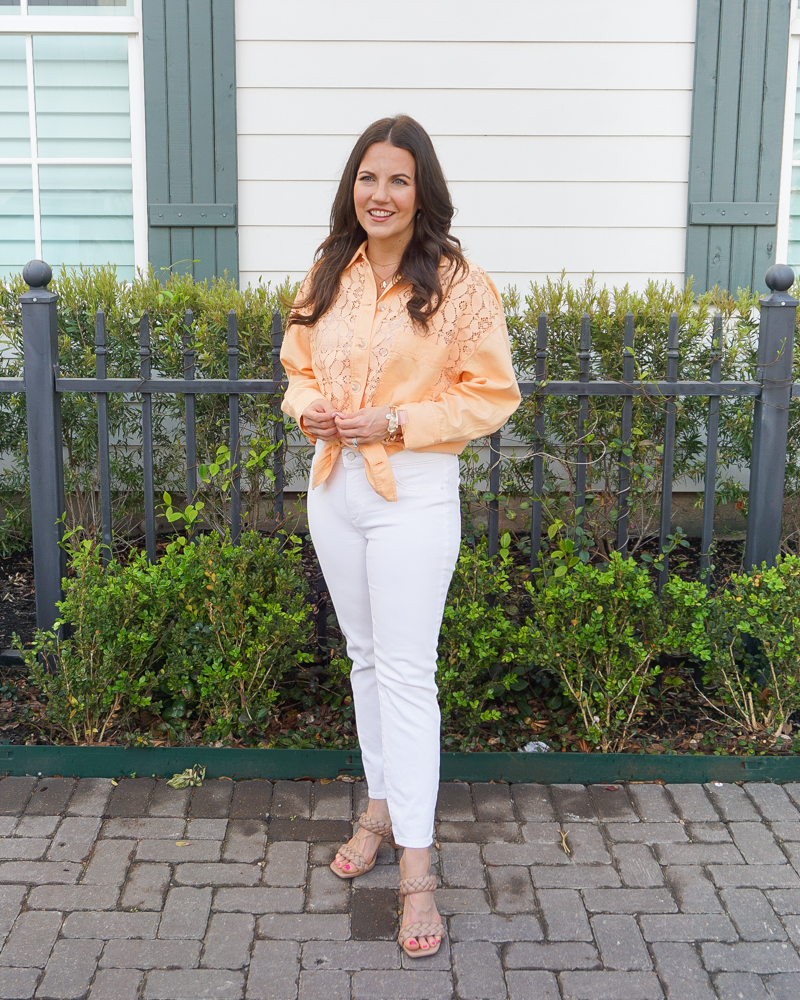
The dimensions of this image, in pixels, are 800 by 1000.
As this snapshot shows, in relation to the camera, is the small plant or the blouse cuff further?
the small plant

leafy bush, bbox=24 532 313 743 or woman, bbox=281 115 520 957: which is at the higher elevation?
woman, bbox=281 115 520 957

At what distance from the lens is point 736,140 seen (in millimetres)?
4965

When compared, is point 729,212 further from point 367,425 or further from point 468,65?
point 367,425

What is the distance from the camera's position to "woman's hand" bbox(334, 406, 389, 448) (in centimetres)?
239

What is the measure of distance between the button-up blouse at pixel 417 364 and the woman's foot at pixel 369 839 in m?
0.98

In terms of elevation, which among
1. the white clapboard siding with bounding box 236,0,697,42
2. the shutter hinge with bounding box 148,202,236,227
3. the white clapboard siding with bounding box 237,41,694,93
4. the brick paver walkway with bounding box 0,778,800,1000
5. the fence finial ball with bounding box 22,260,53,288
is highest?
the white clapboard siding with bounding box 236,0,697,42

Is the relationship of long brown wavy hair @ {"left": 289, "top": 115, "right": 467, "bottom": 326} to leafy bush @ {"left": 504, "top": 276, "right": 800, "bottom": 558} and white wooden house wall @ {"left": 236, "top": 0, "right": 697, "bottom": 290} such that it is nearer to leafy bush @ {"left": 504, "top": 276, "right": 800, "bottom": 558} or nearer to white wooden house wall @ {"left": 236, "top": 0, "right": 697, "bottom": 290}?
leafy bush @ {"left": 504, "top": 276, "right": 800, "bottom": 558}

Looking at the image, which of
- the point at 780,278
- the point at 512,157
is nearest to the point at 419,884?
the point at 780,278

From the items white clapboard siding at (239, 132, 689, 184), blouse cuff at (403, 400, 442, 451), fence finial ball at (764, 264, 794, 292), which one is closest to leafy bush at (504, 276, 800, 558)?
fence finial ball at (764, 264, 794, 292)

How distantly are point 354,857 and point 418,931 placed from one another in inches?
Answer: 13.9

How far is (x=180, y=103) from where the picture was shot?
16.0ft

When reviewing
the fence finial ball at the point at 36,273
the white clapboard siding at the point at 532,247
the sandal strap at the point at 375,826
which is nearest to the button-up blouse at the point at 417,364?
the sandal strap at the point at 375,826

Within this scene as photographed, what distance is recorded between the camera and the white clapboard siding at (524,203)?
500 centimetres

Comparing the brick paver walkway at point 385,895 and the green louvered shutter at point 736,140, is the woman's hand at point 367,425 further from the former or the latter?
the green louvered shutter at point 736,140
